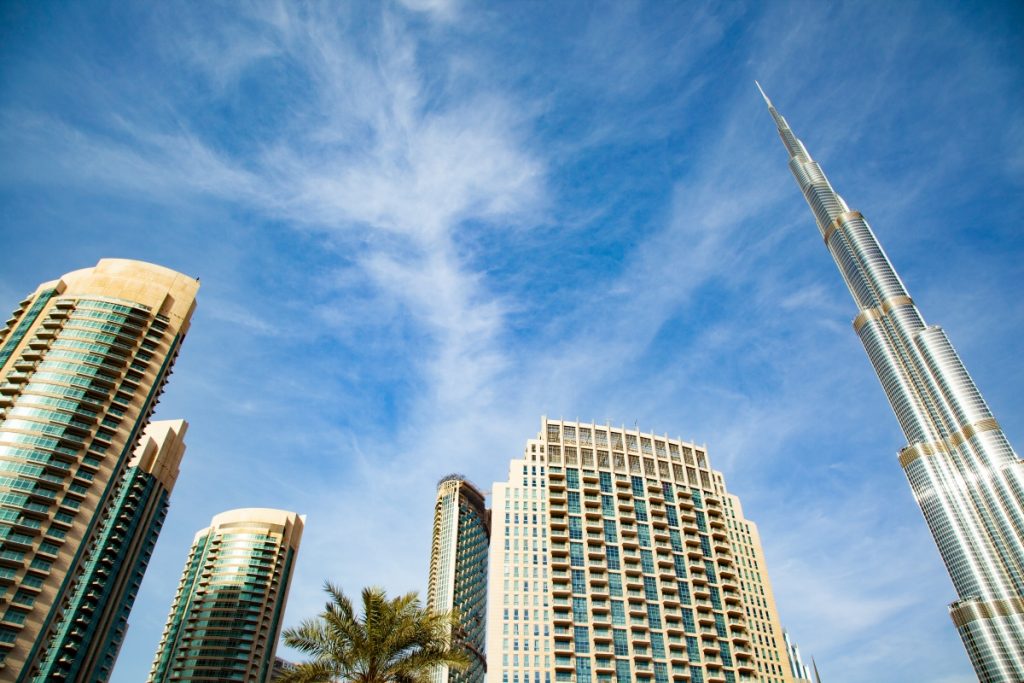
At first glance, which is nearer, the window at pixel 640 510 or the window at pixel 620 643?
the window at pixel 620 643

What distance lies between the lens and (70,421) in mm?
98625

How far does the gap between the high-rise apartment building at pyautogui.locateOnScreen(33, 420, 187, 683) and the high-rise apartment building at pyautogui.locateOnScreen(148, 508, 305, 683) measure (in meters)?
22.3

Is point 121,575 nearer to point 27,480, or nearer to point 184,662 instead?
point 184,662

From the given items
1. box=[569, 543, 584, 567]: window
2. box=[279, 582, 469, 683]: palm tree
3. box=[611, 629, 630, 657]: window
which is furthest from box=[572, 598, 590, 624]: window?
box=[279, 582, 469, 683]: palm tree

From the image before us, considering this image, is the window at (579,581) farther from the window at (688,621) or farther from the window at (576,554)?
the window at (688,621)

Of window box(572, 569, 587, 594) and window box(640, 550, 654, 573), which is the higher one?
window box(640, 550, 654, 573)

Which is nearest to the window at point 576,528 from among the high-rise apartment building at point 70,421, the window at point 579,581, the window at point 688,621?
the window at point 579,581

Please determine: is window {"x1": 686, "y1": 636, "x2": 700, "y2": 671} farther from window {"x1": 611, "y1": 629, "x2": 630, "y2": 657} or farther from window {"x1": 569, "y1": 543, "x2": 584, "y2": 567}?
window {"x1": 569, "y1": 543, "x2": 584, "y2": 567}

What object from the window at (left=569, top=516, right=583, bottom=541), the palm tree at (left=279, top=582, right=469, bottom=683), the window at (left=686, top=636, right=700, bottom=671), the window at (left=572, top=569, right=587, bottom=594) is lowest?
the palm tree at (left=279, top=582, right=469, bottom=683)

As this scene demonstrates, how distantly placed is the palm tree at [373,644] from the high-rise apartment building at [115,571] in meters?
91.9

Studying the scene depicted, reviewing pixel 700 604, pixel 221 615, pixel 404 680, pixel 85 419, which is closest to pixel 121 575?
pixel 221 615

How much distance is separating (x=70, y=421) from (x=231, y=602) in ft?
239

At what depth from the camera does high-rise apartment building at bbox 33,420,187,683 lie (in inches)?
4473

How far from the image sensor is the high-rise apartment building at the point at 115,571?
113625 mm
